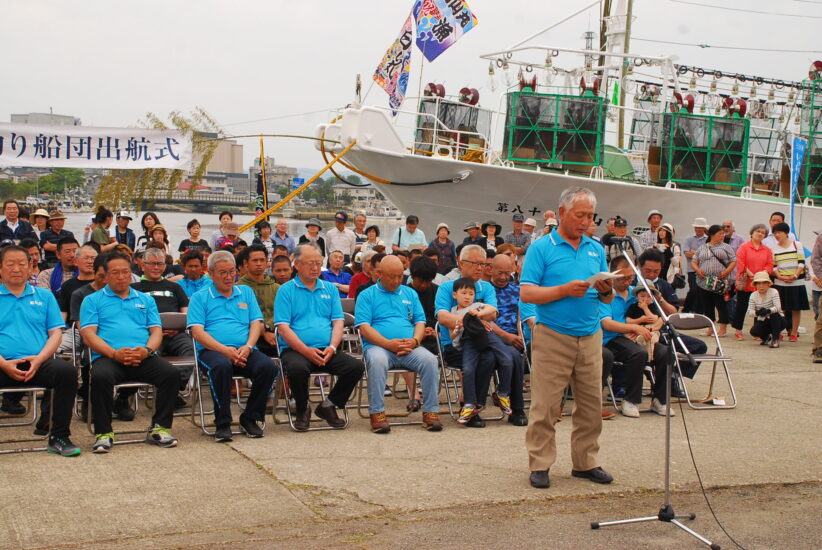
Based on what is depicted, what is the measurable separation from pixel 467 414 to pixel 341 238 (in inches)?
289

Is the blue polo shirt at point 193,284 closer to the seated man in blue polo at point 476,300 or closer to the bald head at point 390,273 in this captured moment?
the bald head at point 390,273

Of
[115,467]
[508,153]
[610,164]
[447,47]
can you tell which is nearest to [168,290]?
[115,467]

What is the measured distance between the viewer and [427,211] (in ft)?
64.6

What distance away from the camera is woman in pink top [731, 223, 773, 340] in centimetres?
1228

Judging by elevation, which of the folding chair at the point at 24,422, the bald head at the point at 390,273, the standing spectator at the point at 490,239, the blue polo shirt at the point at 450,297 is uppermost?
the standing spectator at the point at 490,239

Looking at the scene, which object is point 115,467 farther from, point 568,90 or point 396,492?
point 568,90

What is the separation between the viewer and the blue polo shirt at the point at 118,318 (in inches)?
249

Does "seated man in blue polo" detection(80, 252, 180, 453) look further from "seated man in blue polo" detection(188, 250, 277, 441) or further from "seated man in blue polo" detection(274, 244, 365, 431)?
"seated man in blue polo" detection(274, 244, 365, 431)

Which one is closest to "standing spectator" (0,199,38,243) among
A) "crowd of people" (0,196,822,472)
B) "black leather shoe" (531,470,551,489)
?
"crowd of people" (0,196,822,472)

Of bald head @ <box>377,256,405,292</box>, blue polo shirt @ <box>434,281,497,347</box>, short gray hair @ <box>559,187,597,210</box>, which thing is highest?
short gray hair @ <box>559,187,597,210</box>

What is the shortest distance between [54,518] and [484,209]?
609 inches

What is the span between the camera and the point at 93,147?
1262cm

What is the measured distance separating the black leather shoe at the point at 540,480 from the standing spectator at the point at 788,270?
8002 mm

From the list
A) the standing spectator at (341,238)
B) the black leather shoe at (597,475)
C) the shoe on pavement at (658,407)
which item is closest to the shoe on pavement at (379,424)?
the black leather shoe at (597,475)
